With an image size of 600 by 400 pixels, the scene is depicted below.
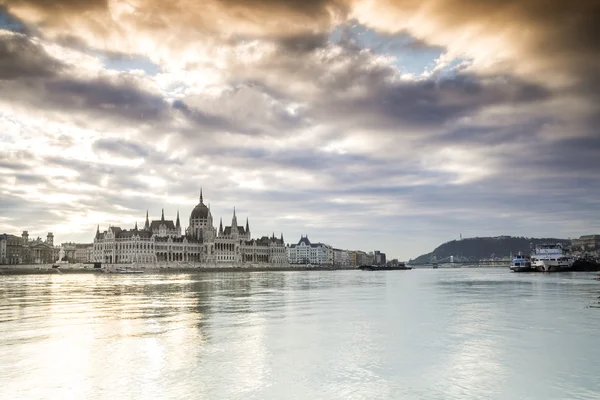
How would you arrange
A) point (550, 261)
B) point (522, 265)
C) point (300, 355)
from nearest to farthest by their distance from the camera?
point (300, 355), point (550, 261), point (522, 265)

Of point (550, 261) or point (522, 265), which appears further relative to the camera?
point (522, 265)

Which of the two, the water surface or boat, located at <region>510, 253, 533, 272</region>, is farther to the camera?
boat, located at <region>510, 253, 533, 272</region>

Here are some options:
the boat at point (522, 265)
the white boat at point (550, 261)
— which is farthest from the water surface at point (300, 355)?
the boat at point (522, 265)

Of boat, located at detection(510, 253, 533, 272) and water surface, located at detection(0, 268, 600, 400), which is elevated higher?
water surface, located at detection(0, 268, 600, 400)

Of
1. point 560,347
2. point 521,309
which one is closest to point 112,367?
point 560,347

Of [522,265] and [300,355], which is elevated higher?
[300,355]

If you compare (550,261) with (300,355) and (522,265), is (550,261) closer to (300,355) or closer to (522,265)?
(522,265)

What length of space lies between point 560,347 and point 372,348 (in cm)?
899

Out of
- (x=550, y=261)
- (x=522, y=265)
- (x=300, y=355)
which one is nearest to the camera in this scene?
(x=300, y=355)

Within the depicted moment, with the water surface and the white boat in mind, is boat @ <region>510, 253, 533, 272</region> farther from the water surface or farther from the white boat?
the water surface

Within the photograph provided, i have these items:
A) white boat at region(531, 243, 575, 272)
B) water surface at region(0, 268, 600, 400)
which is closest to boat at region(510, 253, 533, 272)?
white boat at region(531, 243, 575, 272)

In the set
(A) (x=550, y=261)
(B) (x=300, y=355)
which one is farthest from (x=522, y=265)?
(B) (x=300, y=355)

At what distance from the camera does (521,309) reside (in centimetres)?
3972

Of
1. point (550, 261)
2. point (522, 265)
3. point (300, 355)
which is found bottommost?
point (522, 265)
